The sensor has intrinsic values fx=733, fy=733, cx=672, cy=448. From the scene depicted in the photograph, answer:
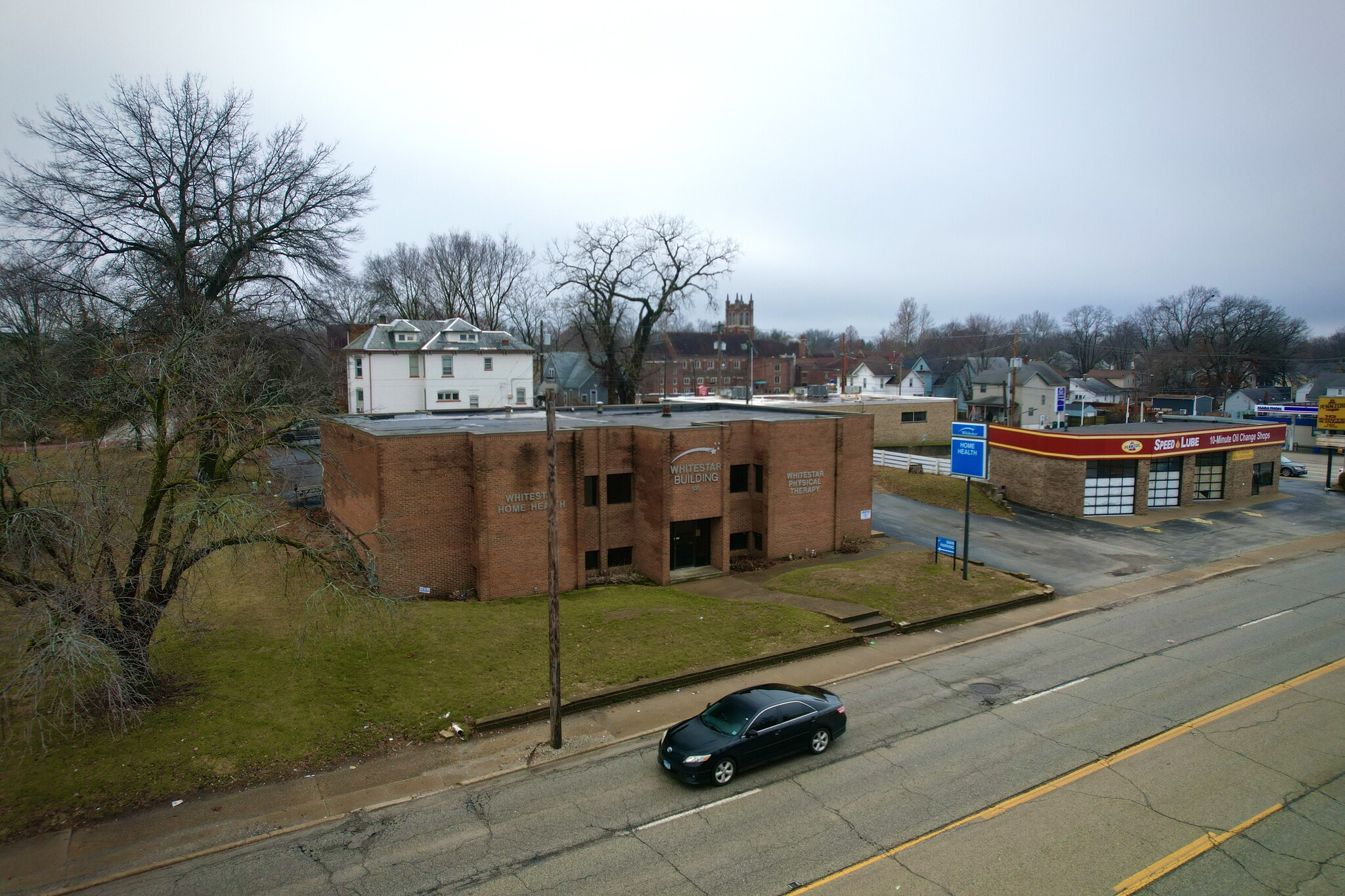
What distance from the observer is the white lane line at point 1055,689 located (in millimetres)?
16359

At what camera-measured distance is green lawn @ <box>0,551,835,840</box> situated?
12.6 meters

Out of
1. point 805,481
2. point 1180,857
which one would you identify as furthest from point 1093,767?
point 805,481

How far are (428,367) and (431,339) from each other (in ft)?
7.50

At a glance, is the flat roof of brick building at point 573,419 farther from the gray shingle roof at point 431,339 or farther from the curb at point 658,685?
the gray shingle roof at point 431,339

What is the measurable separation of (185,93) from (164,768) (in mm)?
34326

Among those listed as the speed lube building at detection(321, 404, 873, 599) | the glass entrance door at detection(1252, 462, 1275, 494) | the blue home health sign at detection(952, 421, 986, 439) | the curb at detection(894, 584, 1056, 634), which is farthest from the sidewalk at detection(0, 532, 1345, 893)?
the glass entrance door at detection(1252, 462, 1275, 494)

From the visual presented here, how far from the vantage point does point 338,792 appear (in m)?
12.7

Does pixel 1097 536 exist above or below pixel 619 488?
below

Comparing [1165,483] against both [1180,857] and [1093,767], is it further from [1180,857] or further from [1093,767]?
[1180,857]

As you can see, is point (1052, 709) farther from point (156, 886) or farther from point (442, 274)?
point (442, 274)

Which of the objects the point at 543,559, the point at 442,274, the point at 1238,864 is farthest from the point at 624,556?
the point at 442,274

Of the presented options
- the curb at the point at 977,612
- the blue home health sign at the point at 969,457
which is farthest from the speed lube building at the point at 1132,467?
the blue home health sign at the point at 969,457

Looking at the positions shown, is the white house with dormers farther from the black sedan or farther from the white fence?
the black sedan

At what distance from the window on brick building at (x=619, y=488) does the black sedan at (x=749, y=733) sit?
12.3 m
